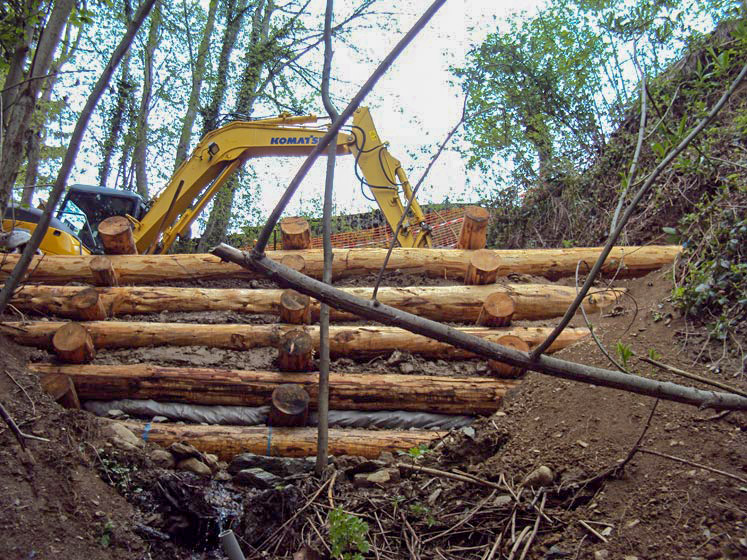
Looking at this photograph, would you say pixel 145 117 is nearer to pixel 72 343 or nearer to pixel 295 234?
pixel 295 234

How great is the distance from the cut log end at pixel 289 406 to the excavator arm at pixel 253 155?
3.79 meters

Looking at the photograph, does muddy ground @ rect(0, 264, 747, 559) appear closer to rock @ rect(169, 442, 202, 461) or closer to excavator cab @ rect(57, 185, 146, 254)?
rock @ rect(169, 442, 202, 461)

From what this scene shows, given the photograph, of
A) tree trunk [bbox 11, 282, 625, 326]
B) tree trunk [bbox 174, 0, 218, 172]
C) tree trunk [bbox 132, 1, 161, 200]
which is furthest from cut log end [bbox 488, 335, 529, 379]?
tree trunk [bbox 132, 1, 161, 200]

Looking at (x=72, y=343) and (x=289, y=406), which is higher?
(x=72, y=343)

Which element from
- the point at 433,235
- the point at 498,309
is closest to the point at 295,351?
the point at 498,309

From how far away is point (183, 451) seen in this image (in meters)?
4.11

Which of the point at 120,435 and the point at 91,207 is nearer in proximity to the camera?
the point at 120,435

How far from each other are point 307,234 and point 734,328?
Result: 4.56 meters

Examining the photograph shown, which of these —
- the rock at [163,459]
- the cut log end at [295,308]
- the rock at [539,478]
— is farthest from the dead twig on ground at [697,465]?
the cut log end at [295,308]

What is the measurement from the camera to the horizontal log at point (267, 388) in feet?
15.2

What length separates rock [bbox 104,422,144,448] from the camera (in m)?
4.10

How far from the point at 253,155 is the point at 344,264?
2.80 m

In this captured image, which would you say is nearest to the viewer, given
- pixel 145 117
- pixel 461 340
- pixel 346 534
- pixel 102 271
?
pixel 461 340

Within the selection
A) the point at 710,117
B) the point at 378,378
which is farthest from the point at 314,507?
the point at 710,117
